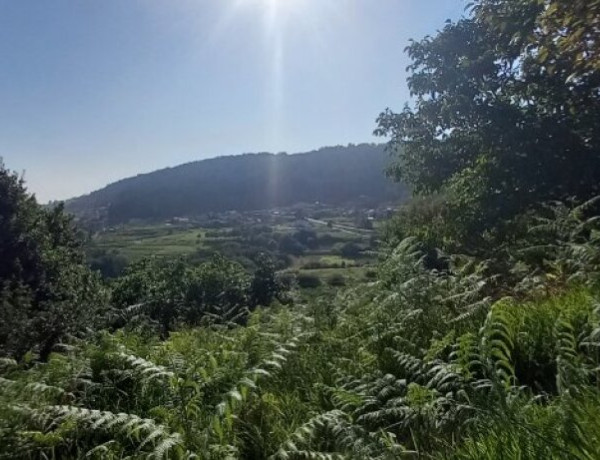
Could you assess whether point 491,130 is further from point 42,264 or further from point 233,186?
point 233,186

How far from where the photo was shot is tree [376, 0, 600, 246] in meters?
11.2

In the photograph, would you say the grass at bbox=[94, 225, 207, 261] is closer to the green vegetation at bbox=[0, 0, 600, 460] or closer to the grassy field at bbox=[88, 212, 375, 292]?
the grassy field at bbox=[88, 212, 375, 292]

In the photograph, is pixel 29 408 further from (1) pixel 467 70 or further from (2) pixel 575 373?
(1) pixel 467 70

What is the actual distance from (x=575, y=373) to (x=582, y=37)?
276 centimetres

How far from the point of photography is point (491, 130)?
12.2 metres

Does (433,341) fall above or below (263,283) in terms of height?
above

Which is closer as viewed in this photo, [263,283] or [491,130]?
[491,130]

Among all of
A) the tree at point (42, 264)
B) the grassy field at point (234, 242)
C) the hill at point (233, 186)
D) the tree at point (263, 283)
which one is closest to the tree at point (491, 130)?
the tree at point (42, 264)

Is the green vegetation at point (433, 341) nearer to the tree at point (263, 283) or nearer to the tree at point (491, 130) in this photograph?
the tree at point (491, 130)

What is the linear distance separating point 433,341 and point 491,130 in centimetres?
983

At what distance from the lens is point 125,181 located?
129 m

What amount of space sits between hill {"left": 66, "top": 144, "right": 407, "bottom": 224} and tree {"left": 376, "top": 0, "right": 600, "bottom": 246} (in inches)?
3446

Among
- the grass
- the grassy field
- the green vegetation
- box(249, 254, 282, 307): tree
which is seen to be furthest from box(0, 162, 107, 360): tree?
the grass

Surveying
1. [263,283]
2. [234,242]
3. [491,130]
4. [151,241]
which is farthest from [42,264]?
[151,241]
